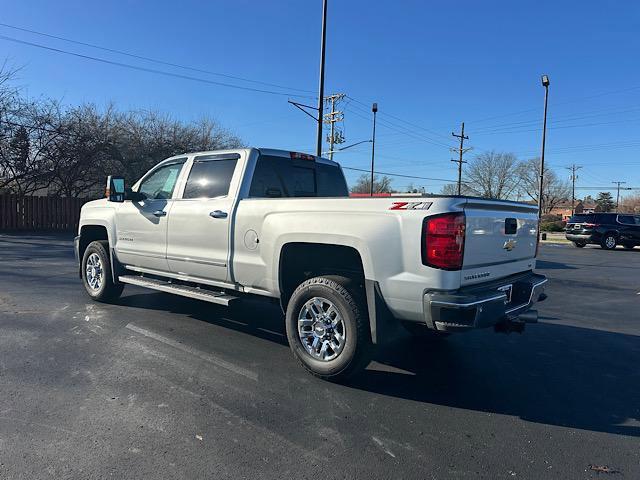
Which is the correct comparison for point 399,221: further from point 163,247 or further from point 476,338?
point 163,247

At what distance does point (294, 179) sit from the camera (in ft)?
18.9

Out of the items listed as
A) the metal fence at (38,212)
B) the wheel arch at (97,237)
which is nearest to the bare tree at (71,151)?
the metal fence at (38,212)

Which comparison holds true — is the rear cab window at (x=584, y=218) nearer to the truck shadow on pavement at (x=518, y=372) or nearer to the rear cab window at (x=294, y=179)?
the truck shadow on pavement at (x=518, y=372)

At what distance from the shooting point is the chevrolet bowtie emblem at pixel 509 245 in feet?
14.1

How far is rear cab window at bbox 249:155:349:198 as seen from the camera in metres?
5.34

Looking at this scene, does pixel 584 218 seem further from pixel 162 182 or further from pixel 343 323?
pixel 343 323

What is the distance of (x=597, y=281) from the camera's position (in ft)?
36.9

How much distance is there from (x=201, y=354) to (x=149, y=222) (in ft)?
6.93

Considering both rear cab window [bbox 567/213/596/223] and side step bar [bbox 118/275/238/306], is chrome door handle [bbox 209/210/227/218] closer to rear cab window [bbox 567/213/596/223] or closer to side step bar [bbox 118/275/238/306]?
side step bar [bbox 118/275/238/306]

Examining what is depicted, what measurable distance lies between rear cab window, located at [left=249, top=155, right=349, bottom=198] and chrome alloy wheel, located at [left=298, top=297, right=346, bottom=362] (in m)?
1.53

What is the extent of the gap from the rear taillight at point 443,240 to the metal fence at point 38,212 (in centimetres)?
2386

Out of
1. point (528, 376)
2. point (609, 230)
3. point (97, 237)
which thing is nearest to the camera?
point (528, 376)

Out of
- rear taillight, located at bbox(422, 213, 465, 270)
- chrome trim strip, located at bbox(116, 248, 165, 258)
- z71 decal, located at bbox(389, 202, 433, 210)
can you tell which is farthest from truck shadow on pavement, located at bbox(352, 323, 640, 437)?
chrome trim strip, located at bbox(116, 248, 165, 258)

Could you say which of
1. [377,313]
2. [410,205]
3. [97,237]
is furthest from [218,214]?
[97,237]
